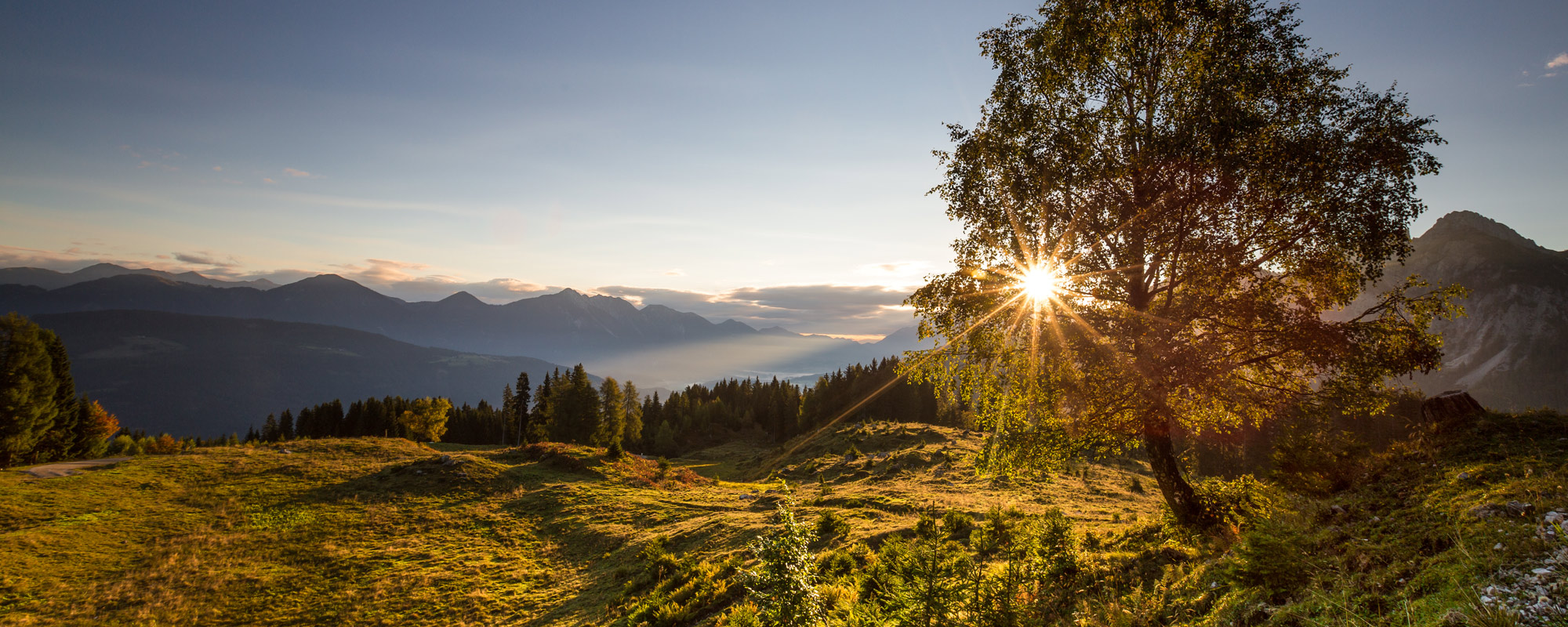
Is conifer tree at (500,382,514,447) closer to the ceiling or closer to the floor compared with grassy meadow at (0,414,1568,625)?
closer to the floor

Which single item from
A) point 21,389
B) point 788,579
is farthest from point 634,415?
point 788,579

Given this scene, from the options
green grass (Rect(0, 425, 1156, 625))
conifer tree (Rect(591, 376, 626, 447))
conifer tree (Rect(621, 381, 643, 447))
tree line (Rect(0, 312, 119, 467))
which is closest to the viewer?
green grass (Rect(0, 425, 1156, 625))

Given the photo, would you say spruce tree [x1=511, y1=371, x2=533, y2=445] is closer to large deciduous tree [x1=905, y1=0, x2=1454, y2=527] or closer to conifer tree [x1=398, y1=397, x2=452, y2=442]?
conifer tree [x1=398, y1=397, x2=452, y2=442]

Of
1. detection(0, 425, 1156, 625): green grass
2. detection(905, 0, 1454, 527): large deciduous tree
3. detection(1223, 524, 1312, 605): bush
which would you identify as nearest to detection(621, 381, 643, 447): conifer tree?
detection(0, 425, 1156, 625): green grass

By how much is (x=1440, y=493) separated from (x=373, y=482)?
5151 centimetres

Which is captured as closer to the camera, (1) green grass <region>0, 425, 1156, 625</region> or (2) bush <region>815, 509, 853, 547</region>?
(2) bush <region>815, 509, 853, 547</region>

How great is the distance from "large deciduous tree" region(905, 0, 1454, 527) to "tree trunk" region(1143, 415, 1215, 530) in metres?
0.05

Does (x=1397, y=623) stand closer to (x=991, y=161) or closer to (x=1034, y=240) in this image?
(x=1034, y=240)

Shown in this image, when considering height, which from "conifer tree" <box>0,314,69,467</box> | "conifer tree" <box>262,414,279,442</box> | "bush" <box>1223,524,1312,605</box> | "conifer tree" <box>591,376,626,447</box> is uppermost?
"bush" <box>1223,524,1312,605</box>

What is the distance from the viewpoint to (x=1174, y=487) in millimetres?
12570

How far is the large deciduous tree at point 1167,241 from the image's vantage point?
32.4 ft

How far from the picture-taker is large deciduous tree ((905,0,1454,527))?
9891 mm

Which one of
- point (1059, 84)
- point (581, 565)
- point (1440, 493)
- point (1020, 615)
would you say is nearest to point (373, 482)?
point (581, 565)

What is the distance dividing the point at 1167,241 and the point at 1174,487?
624 cm
